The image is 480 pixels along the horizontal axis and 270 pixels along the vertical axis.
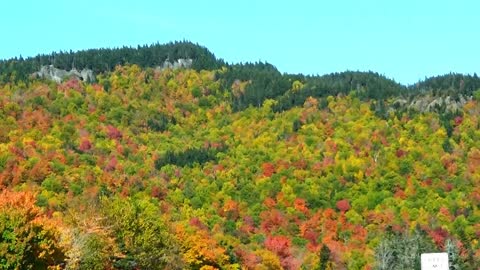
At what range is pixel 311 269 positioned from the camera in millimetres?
152250

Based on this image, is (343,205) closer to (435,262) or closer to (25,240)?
(25,240)

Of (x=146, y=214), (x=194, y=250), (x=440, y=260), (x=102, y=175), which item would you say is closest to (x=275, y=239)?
(x=102, y=175)

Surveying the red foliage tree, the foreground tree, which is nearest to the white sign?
the foreground tree

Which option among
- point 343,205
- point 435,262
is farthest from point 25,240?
point 343,205

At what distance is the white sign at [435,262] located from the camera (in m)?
29.1

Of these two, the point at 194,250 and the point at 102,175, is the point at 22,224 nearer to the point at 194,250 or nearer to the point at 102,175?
the point at 194,250

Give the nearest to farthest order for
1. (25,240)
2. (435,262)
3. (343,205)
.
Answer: (435,262) < (25,240) < (343,205)

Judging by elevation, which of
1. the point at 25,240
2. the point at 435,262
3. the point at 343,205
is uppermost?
the point at 343,205

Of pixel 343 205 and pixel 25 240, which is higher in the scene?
pixel 343 205

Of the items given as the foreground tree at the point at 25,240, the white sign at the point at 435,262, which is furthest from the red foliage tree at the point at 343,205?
the white sign at the point at 435,262

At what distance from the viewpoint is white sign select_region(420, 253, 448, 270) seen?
2908 centimetres

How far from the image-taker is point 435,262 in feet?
95.9

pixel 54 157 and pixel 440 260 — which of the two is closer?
pixel 440 260

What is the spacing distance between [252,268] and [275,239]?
42.2 m
